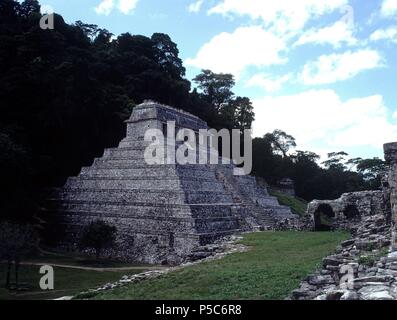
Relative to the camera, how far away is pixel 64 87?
1262 inches

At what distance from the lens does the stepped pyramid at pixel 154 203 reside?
2455cm

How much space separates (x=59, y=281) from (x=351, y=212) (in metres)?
19.6

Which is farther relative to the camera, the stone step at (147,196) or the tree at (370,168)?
the tree at (370,168)

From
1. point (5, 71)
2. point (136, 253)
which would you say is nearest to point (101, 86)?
point (5, 71)

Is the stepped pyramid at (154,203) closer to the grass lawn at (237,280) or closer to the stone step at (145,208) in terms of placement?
the stone step at (145,208)

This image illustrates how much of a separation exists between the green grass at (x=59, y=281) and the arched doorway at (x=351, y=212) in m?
15.5

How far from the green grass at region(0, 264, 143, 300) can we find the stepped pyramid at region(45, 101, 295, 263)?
14.1ft

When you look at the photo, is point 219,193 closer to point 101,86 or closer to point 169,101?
point 101,86

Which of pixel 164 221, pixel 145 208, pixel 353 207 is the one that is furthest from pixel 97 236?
pixel 353 207

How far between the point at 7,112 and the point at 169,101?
1979 centimetres

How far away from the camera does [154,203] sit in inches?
1030

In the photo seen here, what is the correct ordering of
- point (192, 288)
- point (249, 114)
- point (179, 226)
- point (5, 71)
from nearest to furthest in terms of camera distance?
point (192, 288) < point (179, 226) < point (5, 71) < point (249, 114)

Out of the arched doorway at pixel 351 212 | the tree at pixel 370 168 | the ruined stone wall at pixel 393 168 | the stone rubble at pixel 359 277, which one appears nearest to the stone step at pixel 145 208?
the arched doorway at pixel 351 212
